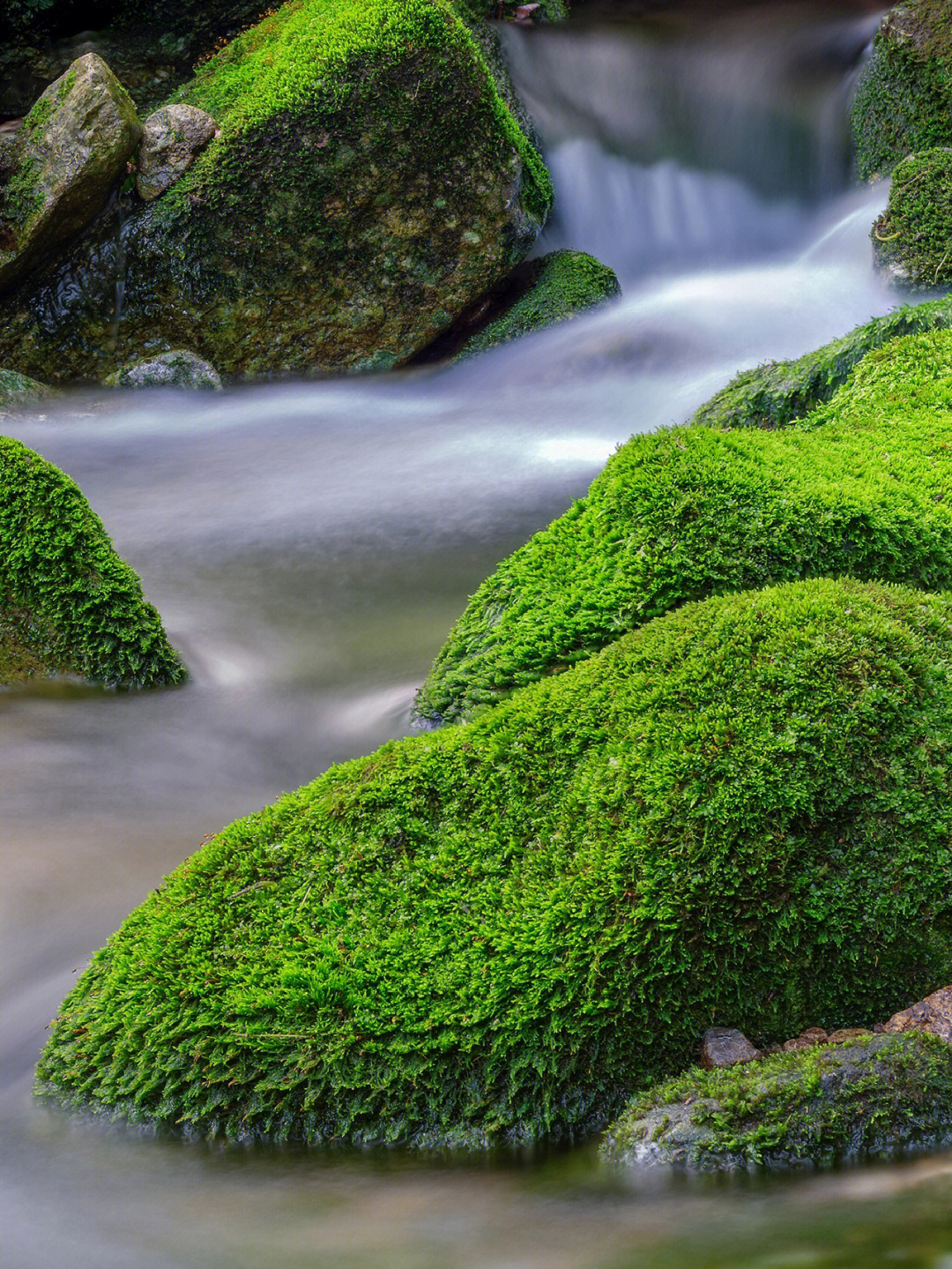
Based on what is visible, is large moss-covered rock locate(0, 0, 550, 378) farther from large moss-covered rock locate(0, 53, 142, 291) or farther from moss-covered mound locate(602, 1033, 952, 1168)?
moss-covered mound locate(602, 1033, 952, 1168)

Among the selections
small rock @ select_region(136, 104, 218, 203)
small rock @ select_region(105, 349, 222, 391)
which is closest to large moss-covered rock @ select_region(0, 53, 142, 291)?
small rock @ select_region(136, 104, 218, 203)

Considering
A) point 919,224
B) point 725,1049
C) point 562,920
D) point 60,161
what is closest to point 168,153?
point 60,161

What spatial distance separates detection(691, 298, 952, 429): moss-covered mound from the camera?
241 inches

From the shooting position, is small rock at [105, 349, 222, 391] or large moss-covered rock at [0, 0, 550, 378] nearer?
large moss-covered rock at [0, 0, 550, 378]

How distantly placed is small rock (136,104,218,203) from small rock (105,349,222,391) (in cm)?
142

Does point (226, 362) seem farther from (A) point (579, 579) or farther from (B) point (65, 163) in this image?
(A) point (579, 579)

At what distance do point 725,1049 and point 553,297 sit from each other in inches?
337

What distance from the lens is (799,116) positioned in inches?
444

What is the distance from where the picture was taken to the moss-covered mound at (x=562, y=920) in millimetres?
2604

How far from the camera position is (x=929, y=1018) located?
2.58 m

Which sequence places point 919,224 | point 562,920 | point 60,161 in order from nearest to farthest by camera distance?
point 562,920 < point 919,224 < point 60,161

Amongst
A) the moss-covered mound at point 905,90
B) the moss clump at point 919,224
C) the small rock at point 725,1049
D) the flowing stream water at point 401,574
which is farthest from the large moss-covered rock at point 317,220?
the small rock at point 725,1049

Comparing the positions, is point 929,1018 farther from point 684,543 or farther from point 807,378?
point 807,378

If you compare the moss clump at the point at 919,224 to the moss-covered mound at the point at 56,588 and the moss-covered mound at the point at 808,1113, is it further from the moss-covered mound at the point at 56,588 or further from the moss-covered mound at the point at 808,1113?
the moss-covered mound at the point at 808,1113
